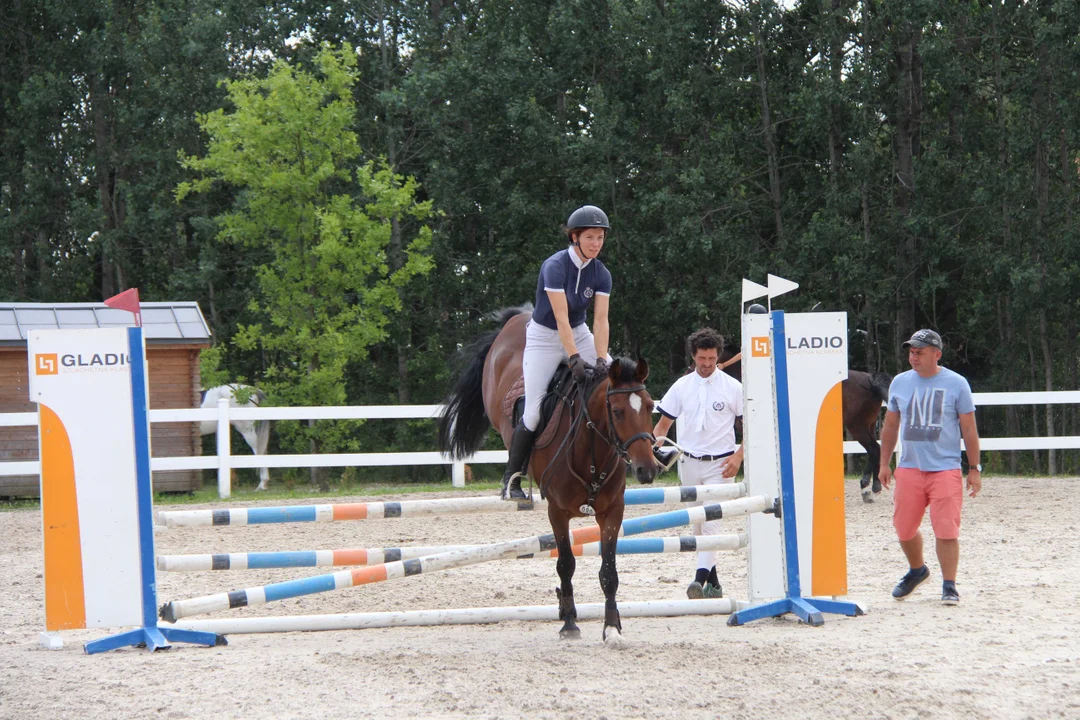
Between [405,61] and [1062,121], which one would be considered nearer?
[1062,121]

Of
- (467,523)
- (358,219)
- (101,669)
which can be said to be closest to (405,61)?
(358,219)

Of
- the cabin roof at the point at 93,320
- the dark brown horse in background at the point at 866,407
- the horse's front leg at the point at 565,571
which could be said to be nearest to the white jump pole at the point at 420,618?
the horse's front leg at the point at 565,571

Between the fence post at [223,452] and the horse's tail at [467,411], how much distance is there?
25.0ft

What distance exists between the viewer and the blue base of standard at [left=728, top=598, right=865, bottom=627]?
666 centimetres

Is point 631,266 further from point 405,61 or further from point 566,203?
point 405,61

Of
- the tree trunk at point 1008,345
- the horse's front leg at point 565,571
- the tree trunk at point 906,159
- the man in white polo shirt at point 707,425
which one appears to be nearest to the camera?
the horse's front leg at point 565,571

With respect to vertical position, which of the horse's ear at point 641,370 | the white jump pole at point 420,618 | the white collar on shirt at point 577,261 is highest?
the white collar on shirt at point 577,261

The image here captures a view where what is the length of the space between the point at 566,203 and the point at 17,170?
602 inches

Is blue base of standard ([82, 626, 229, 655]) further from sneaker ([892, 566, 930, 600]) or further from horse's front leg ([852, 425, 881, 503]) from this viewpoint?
horse's front leg ([852, 425, 881, 503])

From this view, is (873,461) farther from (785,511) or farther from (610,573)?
(610,573)

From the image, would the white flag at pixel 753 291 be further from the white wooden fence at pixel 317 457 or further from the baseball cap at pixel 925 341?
the white wooden fence at pixel 317 457

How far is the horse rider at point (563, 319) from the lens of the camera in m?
6.29

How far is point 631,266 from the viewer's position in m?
23.1

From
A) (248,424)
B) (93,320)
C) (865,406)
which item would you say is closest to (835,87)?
(865,406)
